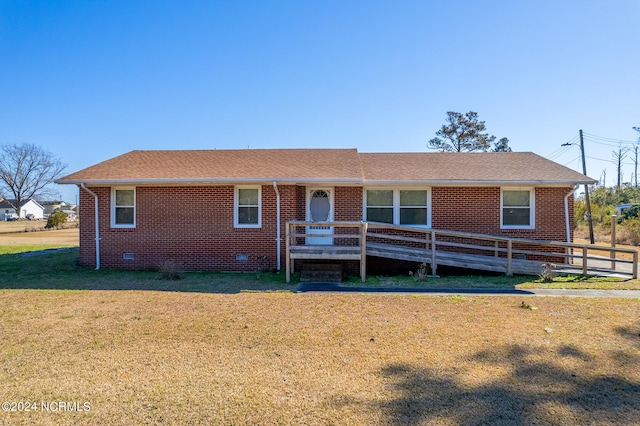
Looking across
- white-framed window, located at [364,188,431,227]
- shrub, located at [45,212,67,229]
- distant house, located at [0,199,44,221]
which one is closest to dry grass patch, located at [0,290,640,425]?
white-framed window, located at [364,188,431,227]

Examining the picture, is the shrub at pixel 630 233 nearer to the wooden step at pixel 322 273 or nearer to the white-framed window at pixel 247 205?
the wooden step at pixel 322 273

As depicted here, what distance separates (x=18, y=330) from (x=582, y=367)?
7.96 meters

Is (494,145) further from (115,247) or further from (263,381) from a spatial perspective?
(263,381)

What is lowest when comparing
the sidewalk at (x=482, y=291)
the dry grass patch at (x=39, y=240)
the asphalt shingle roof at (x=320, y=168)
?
the sidewalk at (x=482, y=291)

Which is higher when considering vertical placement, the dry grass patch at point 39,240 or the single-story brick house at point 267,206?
the single-story brick house at point 267,206

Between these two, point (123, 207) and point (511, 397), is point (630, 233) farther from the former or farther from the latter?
point (123, 207)

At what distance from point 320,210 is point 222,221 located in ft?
10.5

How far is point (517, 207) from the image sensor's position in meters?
11.9

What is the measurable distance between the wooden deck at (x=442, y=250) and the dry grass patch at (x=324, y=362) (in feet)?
9.17

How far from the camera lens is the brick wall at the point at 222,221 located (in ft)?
38.0

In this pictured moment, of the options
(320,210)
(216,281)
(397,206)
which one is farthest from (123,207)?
(397,206)

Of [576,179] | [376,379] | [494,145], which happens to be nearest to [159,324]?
[376,379]

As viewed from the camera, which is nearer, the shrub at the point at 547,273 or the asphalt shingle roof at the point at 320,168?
the shrub at the point at 547,273

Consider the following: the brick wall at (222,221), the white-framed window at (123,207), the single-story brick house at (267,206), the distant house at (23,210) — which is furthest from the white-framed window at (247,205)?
the distant house at (23,210)
